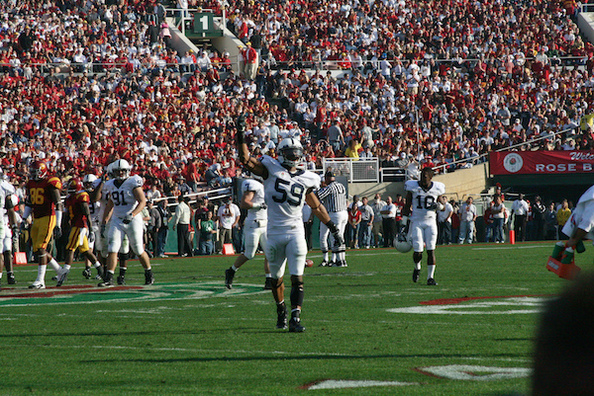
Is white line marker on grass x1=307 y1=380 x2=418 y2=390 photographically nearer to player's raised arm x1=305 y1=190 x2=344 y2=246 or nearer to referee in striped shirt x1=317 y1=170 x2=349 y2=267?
player's raised arm x1=305 y1=190 x2=344 y2=246

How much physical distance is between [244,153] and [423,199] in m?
5.59

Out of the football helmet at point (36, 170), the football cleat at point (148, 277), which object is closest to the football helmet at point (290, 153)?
the football cleat at point (148, 277)

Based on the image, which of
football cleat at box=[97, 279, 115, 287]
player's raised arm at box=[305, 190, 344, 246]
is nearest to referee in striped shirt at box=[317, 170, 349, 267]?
football cleat at box=[97, 279, 115, 287]

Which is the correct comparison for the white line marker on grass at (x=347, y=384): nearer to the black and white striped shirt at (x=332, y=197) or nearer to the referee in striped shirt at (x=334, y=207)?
the referee in striped shirt at (x=334, y=207)

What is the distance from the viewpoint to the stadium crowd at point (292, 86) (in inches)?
1041

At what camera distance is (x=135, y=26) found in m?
34.1

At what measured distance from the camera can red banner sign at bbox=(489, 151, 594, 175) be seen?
2898 cm

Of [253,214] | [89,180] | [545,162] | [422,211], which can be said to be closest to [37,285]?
[89,180]

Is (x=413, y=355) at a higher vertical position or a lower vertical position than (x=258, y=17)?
lower

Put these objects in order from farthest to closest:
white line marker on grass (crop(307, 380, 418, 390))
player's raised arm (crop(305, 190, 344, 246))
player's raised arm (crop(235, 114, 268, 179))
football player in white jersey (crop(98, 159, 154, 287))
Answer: football player in white jersey (crop(98, 159, 154, 287))
player's raised arm (crop(305, 190, 344, 246))
player's raised arm (crop(235, 114, 268, 179))
white line marker on grass (crop(307, 380, 418, 390))

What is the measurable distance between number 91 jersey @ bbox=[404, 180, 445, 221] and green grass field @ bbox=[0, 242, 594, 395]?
1.02 meters

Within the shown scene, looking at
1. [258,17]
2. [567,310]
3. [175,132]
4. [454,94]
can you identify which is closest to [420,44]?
[454,94]

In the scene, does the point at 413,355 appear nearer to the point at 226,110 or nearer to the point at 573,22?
the point at 226,110

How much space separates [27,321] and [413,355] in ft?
14.9
